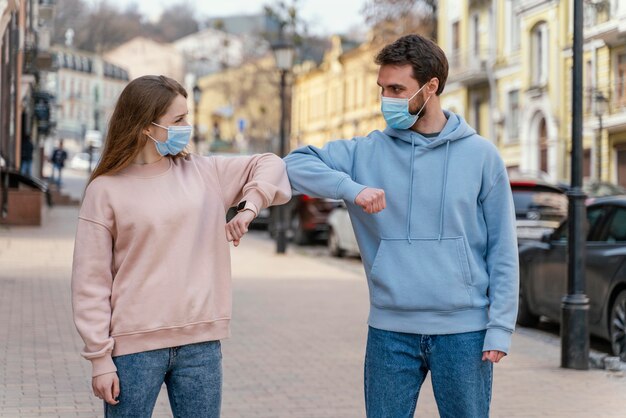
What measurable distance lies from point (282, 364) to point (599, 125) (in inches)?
1117

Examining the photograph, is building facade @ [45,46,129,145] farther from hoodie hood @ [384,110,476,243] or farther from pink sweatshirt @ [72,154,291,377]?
pink sweatshirt @ [72,154,291,377]

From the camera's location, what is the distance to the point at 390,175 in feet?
13.1

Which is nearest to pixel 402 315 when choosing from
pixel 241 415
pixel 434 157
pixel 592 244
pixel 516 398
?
pixel 434 157

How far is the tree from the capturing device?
48.3 meters

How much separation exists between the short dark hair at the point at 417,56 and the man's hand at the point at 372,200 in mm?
445

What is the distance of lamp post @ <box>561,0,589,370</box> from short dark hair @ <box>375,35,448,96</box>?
5494 millimetres

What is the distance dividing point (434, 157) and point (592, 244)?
23.1 feet

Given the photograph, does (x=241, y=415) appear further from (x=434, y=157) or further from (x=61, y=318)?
(x=61, y=318)

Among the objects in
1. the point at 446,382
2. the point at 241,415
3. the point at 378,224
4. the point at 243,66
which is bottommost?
the point at 241,415

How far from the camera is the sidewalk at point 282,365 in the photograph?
24.3ft

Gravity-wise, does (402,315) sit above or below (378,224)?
below

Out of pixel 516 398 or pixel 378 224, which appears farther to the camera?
pixel 516 398

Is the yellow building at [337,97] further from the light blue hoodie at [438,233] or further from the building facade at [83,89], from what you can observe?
the light blue hoodie at [438,233]

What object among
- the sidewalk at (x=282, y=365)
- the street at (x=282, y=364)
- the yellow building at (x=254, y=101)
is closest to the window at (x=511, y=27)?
the yellow building at (x=254, y=101)
